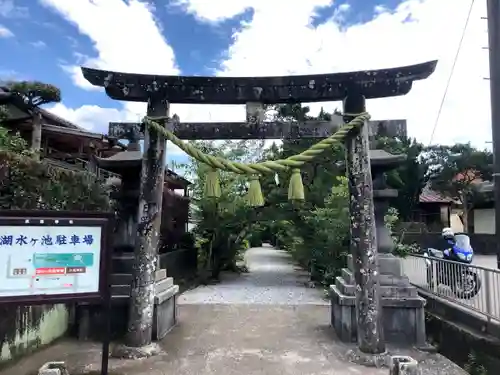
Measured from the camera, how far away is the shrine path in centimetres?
483

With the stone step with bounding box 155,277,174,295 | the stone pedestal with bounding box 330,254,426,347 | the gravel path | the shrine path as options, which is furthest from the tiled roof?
the stone step with bounding box 155,277,174,295

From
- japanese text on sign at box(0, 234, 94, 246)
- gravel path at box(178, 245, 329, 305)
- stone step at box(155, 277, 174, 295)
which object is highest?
japanese text on sign at box(0, 234, 94, 246)

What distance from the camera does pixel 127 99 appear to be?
6051mm

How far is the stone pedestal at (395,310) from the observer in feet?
19.0

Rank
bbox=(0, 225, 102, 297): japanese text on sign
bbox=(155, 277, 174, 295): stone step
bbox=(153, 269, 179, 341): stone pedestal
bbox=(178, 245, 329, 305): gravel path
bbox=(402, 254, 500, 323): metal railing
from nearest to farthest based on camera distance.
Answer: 1. bbox=(0, 225, 102, 297): japanese text on sign
2. bbox=(402, 254, 500, 323): metal railing
3. bbox=(153, 269, 179, 341): stone pedestal
4. bbox=(155, 277, 174, 295): stone step
5. bbox=(178, 245, 329, 305): gravel path

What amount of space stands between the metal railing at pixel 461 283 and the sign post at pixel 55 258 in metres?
4.88

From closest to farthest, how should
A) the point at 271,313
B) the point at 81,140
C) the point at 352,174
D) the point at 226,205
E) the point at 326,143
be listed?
the point at 326,143 → the point at 352,174 → the point at 271,313 → the point at 226,205 → the point at 81,140

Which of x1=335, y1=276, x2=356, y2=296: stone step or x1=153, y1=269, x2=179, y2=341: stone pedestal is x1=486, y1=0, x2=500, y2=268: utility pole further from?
x1=153, y1=269, x2=179, y2=341: stone pedestal

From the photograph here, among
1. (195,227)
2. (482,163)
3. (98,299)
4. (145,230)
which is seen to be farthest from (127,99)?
(482,163)

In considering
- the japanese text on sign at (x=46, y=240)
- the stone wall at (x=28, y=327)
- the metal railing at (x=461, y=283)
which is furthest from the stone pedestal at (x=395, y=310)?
the stone wall at (x=28, y=327)

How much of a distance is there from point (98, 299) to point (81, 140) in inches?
433

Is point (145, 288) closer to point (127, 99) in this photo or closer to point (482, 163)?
point (127, 99)

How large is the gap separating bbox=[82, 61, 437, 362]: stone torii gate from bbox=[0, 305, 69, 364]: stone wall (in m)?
1.34

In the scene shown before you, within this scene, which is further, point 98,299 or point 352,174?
point 352,174
